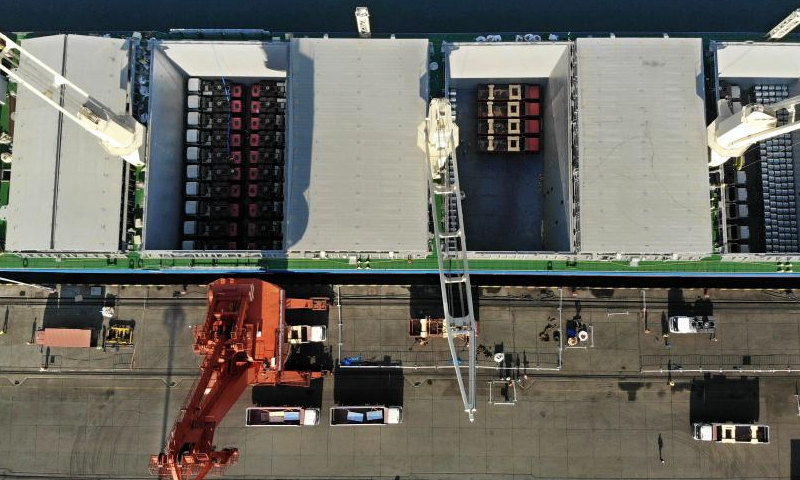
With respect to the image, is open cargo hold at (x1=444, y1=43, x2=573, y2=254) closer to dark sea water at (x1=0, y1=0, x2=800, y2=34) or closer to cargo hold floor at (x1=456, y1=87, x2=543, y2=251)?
cargo hold floor at (x1=456, y1=87, x2=543, y2=251)

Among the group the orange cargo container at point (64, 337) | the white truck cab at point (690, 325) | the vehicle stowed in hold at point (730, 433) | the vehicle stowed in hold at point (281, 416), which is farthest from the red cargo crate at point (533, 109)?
the orange cargo container at point (64, 337)

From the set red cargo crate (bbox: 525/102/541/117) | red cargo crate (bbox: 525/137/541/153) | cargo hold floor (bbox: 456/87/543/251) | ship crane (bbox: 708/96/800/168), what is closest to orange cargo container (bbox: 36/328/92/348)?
cargo hold floor (bbox: 456/87/543/251)

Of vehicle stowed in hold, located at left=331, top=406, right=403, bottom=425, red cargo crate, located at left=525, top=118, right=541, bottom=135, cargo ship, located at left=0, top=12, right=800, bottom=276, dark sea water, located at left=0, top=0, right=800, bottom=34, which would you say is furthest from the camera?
dark sea water, located at left=0, top=0, right=800, bottom=34

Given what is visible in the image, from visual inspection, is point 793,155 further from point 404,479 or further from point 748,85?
point 404,479

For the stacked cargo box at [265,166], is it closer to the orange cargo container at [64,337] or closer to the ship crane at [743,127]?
the orange cargo container at [64,337]

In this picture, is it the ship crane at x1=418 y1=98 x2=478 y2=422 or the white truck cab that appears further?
the white truck cab
